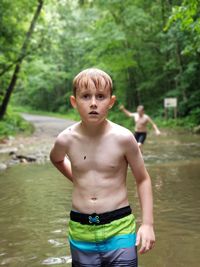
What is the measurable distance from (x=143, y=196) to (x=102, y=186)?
0.78 ft

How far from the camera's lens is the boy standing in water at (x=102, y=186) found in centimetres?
228

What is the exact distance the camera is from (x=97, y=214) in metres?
2.30

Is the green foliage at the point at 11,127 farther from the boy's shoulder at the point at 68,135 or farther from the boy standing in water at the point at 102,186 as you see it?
the boy standing in water at the point at 102,186

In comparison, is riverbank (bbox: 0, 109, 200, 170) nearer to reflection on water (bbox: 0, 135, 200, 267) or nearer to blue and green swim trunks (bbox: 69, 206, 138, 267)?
reflection on water (bbox: 0, 135, 200, 267)

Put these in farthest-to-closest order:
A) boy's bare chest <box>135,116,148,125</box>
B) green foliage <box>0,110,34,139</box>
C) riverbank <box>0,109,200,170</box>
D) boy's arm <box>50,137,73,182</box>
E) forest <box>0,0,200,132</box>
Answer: green foliage <box>0,110,34,139</box>
forest <box>0,0,200,132</box>
riverbank <box>0,109,200,170</box>
boy's bare chest <box>135,116,148,125</box>
boy's arm <box>50,137,73,182</box>

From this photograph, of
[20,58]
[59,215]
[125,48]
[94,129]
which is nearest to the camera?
[94,129]

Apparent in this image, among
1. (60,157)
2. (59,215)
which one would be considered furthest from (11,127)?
(60,157)

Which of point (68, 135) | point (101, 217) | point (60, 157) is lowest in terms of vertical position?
point (101, 217)

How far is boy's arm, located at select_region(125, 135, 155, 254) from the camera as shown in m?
2.27

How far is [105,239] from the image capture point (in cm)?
227

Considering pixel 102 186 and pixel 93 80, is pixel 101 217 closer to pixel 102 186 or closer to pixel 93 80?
pixel 102 186

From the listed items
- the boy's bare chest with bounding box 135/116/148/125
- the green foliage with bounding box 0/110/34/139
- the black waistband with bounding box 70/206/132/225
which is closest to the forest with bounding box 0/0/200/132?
the green foliage with bounding box 0/110/34/139

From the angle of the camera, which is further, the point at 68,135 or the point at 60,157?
the point at 60,157

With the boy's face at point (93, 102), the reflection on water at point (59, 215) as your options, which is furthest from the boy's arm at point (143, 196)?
the reflection on water at point (59, 215)
